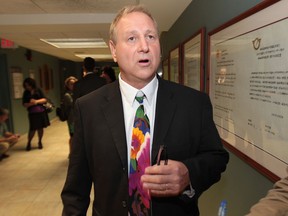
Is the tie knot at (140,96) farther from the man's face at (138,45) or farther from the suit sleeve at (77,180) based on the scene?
the suit sleeve at (77,180)

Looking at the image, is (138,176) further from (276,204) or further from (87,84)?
(87,84)

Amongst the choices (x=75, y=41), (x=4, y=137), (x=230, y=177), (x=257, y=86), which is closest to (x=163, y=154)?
(x=257, y=86)

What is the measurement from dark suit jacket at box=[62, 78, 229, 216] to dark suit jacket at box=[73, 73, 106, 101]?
234 centimetres

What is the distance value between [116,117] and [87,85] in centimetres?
246

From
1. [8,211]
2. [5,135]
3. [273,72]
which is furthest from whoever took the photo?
[5,135]

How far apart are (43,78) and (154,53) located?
876 centimetres

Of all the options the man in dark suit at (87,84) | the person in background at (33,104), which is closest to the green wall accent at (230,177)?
the man in dark suit at (87,84)

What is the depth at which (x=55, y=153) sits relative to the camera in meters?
5.39

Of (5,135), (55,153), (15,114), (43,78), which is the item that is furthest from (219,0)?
(43,78)

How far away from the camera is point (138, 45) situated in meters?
0.97

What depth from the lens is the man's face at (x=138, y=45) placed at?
97cm

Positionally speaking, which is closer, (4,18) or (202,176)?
(202,176)

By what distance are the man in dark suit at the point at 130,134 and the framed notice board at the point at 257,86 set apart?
279 mm

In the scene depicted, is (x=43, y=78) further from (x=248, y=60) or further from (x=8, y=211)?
(x=248, y=60)
